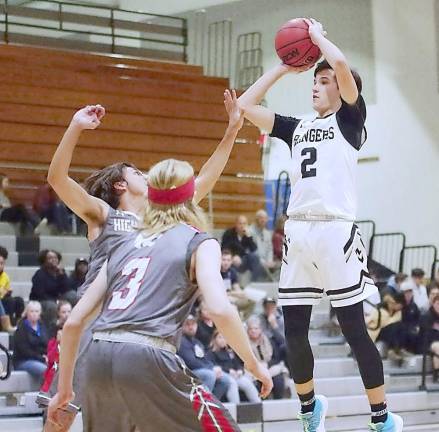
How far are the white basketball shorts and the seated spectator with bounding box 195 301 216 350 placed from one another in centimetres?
579

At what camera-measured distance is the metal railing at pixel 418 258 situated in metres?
17.1

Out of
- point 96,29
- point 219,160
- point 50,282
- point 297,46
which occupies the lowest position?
point 50,282

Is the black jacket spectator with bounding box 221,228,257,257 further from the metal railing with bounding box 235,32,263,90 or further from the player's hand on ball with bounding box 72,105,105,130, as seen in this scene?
the player's hand on ball with bounding box 72,105,105,130

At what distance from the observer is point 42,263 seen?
11.9 metres

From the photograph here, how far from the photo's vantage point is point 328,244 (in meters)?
5.60

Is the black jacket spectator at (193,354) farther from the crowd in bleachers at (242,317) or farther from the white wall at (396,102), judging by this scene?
the white wall at (396,102)

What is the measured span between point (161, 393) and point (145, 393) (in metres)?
0.06

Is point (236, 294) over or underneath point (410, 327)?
over

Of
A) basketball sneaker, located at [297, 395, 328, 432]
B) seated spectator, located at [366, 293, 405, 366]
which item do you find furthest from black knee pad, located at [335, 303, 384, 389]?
seated spectator, located at [366, 293, 405, 366]

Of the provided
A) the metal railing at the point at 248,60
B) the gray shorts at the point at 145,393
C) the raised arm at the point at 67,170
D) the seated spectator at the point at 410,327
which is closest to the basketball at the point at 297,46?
the raised arm at the point at 67,170

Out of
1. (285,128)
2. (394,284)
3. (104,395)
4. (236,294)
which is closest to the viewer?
(104,395)

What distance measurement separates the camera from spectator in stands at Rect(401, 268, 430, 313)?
1475 cm

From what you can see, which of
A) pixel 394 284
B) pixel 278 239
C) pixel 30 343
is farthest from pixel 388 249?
pixel 30 343

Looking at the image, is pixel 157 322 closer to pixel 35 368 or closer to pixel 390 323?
pixel 35 368
